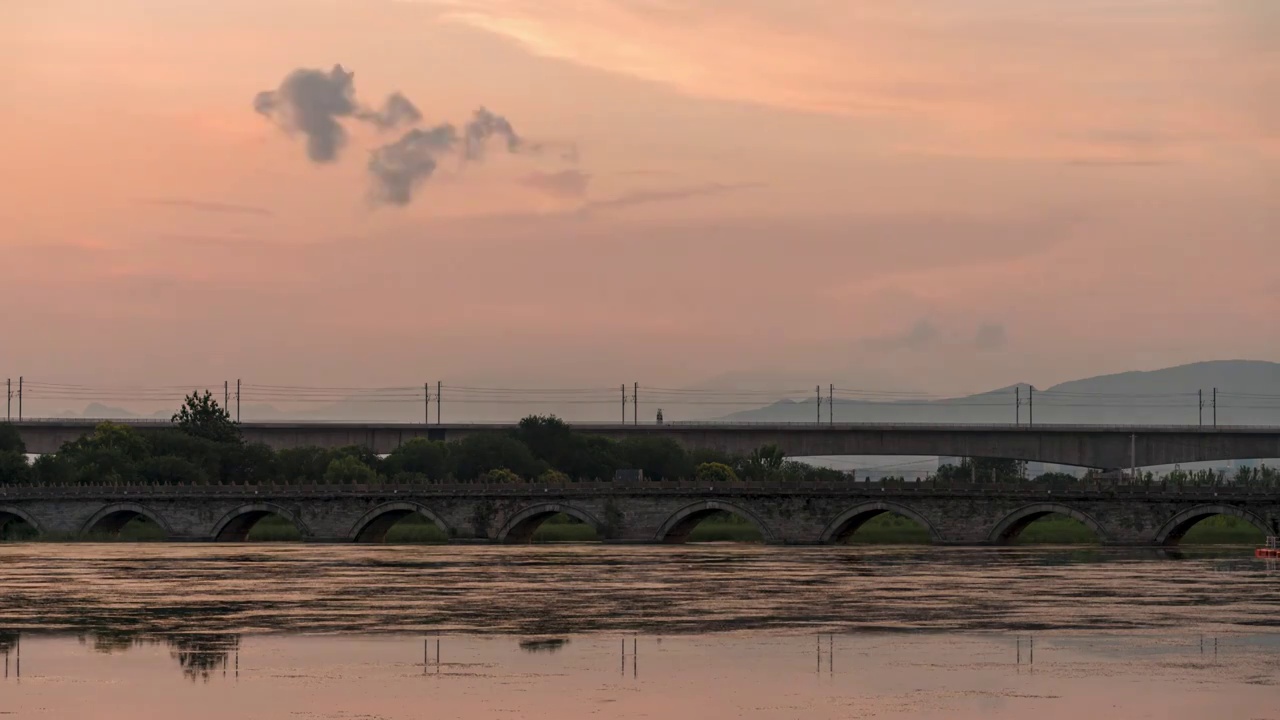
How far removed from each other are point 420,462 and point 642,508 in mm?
63622

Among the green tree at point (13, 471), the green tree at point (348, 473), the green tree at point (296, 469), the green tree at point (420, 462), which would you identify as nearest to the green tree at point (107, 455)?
the green tree at point (13, 471)

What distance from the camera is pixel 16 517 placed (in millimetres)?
155500

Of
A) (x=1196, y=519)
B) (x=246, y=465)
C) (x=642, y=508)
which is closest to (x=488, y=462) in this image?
(x=246, y=465)

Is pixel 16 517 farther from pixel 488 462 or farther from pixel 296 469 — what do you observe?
pixel 488 462

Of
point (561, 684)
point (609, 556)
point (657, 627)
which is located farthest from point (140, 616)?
point (609, 556)

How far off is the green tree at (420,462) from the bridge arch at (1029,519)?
7983 cm

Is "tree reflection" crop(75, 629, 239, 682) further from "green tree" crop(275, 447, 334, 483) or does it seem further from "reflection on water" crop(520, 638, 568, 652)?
"green tree" crop(275, 447, 334, 483)

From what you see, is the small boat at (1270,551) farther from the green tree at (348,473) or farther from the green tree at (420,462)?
the green tree at (420,462)

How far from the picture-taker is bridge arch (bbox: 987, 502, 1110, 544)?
126 m

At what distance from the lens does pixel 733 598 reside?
71.9 metres

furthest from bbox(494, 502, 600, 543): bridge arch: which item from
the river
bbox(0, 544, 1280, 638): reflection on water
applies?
the river

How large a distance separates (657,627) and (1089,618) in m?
14.2

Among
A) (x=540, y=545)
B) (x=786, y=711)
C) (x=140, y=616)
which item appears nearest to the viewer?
(x=786, y=711)

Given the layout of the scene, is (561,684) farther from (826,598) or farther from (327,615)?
(826,598)
